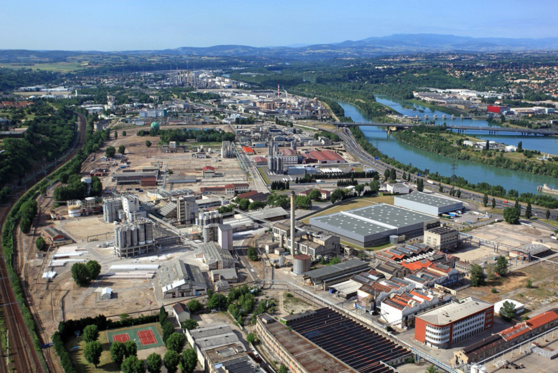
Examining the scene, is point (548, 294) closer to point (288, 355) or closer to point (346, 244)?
point (346, 244)

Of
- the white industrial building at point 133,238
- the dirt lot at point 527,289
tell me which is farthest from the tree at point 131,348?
the dirt lot at point 527,289

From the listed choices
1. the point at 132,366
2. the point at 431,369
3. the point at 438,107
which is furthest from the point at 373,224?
the point at 438,107

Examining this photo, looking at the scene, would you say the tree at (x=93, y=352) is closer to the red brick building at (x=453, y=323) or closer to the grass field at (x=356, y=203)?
the red brick building at (x=453, y=323)

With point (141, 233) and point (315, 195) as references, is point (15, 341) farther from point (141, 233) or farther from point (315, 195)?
point (315, 195)

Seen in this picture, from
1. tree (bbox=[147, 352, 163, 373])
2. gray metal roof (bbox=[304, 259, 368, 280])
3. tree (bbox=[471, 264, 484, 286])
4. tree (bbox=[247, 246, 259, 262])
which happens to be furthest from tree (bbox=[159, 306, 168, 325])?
tree (bbox=[471, 264, 484, 286])

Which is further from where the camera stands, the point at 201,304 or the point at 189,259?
the point at 189,259

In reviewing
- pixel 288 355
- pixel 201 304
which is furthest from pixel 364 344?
→ pixel 201 304
